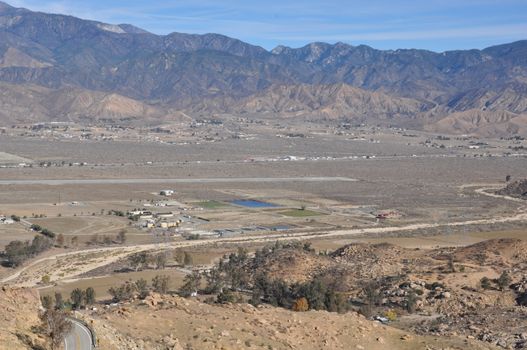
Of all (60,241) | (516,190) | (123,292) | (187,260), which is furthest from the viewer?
(516,190)

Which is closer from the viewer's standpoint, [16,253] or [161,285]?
[161,285]

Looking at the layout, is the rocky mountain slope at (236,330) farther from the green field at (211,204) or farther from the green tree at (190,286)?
the green field at (211,204)

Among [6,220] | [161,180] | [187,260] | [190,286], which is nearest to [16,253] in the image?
[187,260]

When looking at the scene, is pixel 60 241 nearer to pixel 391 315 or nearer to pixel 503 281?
pixel 391 315

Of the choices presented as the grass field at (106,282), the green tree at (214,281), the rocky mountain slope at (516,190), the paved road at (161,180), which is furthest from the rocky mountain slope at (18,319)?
the rocky mountain slope at (516,190)

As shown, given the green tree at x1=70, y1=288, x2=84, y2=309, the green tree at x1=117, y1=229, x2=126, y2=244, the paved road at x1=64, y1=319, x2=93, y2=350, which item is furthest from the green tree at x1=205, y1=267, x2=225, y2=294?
the paved road at x1=64, y1=319, x2=93, y2=350

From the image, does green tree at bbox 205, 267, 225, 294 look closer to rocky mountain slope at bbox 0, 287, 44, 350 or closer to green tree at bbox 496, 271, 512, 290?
green tree at bbox 496, 271, 512, 290

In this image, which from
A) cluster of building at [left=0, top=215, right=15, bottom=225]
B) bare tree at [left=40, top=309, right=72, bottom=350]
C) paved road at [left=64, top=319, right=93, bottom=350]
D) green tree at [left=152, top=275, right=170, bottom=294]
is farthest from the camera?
cluster of building at [left=0, top=215, right=15, bottom=225]
